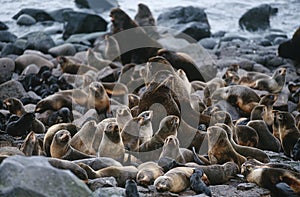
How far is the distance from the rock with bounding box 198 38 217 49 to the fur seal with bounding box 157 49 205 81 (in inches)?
253

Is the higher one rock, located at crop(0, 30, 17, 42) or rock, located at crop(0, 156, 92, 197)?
rock, located at crop(0, 156, 92, 197)

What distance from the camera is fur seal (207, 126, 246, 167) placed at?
17.7ft

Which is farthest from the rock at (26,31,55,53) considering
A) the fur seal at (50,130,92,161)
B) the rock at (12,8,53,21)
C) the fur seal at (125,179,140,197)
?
the fur seal at (125,179,140,197)

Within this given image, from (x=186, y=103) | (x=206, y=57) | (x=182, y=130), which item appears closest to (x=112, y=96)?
(x=186, y=103)

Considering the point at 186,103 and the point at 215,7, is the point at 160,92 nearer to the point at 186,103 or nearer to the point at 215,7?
the point at 186,103

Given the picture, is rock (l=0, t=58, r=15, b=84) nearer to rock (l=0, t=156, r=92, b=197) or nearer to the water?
rock (l=0, t=156, r=92, b=197)

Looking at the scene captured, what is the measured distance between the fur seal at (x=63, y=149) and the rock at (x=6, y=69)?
5857 mm

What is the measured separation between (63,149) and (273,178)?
81.0 inches

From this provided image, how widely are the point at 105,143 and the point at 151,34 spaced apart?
962 cm

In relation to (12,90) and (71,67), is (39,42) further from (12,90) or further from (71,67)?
(12,90)

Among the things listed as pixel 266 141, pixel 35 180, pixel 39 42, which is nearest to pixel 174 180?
pixel 35 180

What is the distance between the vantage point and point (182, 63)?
1075 cm

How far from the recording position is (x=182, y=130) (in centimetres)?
602

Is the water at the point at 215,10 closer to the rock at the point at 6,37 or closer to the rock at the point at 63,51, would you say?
the rock at the point at 6,37
